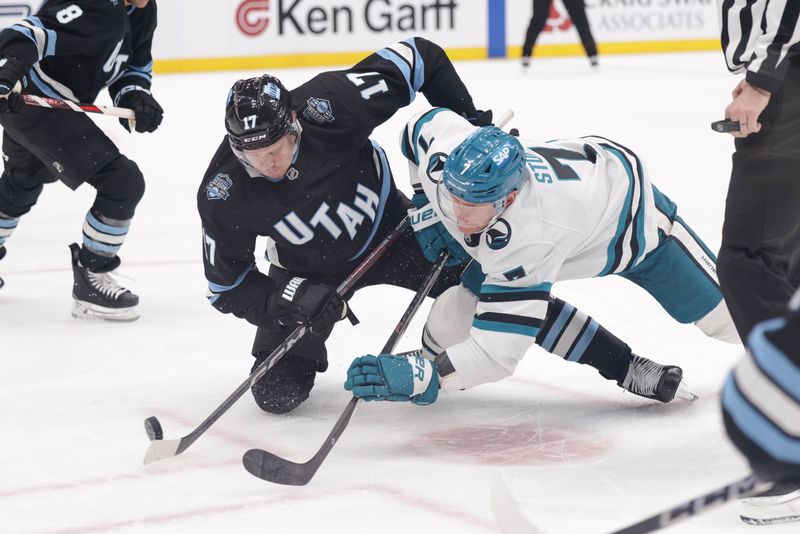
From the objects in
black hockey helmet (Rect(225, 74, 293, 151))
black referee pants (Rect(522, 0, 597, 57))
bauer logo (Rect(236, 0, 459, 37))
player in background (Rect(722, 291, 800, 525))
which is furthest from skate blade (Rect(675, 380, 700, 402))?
bauer logo (Rect(236, 0, 459, 37))

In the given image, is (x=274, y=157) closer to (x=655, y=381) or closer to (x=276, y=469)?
(x=276, y=469)

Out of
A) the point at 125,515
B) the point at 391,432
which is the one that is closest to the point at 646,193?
the point at 391,432

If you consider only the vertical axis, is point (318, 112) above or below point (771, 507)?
above

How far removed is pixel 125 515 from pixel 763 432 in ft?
4.36

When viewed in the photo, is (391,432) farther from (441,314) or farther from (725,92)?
(725,92)

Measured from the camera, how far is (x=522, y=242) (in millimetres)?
2131

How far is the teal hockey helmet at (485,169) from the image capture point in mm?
2078

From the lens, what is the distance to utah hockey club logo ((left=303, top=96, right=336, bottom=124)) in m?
2.54

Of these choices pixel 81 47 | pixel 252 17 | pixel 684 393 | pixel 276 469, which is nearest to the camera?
pixel 276 469

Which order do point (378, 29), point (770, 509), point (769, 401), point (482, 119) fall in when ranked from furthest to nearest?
point (378, 29), point (482, 119), point (770, 509), point (769, 401)

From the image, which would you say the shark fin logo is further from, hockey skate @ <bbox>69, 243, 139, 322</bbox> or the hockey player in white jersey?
hockey skate @ <bbox>69, 243, 139, 322</bbox>

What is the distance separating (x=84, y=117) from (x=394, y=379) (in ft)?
5.38

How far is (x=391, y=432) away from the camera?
2.40 metres

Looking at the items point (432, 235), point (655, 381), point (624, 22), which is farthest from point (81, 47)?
point (624, 22)
